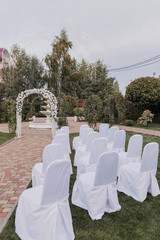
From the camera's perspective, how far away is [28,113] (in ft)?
66.0

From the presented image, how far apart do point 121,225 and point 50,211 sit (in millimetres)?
1103

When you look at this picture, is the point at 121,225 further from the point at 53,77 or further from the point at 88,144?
the point at 53,77

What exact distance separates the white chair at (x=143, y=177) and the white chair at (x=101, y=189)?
599 millimetres

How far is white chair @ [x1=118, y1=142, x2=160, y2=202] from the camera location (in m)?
3.23

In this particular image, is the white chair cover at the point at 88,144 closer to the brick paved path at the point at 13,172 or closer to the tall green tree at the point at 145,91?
the brick paved path at the point at 13,172

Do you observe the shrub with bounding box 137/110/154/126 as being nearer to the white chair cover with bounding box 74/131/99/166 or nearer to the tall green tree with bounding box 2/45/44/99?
the white chair cover with bounding box 74/131/99/166

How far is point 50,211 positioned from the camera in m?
2.17

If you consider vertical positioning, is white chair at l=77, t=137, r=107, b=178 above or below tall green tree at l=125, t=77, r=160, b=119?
below

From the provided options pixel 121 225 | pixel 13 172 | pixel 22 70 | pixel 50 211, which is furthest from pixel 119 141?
pixel 22 70

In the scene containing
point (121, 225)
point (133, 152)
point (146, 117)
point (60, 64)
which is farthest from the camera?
point (60, 64)

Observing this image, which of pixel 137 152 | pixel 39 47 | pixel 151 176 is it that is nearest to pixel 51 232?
pixel 151 176

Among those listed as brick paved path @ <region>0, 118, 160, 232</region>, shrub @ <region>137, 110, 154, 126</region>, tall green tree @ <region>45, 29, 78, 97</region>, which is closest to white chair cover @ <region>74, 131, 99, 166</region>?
brick paved path @ <region>0, 118, 160, 232</region>

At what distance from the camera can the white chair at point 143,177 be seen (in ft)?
10.6

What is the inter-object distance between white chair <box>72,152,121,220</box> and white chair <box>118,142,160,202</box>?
60cm
